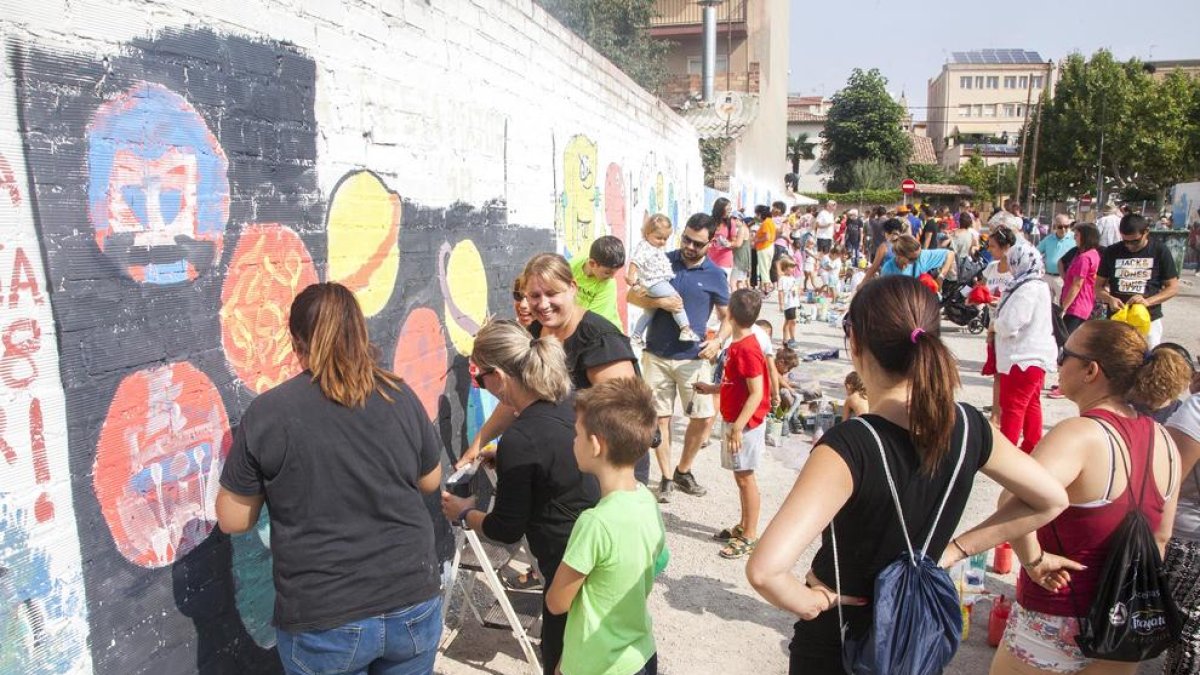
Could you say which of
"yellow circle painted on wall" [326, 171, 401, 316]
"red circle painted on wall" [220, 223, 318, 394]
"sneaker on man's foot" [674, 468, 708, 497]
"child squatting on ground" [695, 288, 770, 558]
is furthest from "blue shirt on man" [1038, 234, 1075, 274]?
A: "red circle painted on wall" [220, 223, 318, 394]

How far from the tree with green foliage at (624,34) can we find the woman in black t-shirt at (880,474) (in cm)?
1636

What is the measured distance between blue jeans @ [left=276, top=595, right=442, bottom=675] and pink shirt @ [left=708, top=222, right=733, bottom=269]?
7.48 meters

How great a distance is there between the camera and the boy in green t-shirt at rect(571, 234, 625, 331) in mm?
5066

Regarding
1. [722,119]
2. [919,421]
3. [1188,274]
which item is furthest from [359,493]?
[1188,274]

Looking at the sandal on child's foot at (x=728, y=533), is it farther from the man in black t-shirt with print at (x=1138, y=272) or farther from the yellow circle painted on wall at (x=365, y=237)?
the man in black t-shirt with print at (x=1138, y=272)

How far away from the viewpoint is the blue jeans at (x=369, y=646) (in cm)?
214

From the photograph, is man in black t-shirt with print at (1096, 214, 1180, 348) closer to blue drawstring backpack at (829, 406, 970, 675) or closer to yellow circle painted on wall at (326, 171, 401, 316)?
blue drawstring backpack at (829, 406, 970, 675)

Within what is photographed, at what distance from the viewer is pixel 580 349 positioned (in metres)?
3.86

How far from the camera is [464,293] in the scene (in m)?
4.63

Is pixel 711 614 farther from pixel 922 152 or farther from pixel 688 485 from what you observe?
pixel 922 152

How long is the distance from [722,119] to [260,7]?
57.4ft

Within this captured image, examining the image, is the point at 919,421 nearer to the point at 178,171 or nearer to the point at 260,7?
the point at 178,171

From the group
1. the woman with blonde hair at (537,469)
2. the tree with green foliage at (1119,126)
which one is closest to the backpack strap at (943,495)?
the woman with blonde hair at (537,469)

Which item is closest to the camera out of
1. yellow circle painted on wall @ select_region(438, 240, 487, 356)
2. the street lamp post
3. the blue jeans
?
the blue jeans
